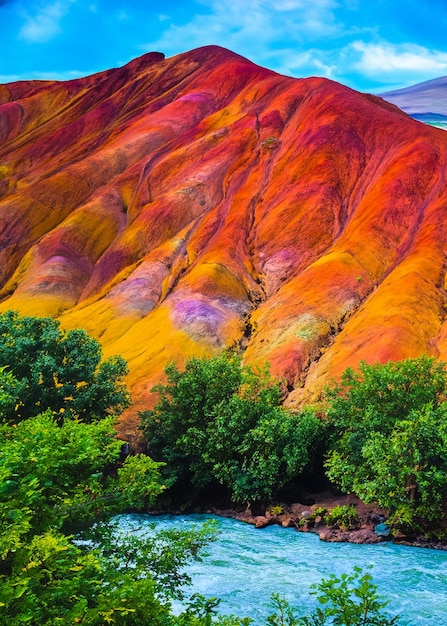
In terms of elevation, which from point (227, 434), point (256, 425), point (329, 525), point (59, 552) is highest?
point (59, 552)

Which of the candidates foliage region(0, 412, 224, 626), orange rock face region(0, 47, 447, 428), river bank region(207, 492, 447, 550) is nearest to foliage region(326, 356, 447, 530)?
river bank region(207, 492, 447, 550)

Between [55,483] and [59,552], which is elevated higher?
[55,483]

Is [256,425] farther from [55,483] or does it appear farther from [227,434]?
[55,483]

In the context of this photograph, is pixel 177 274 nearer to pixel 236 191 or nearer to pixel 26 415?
pixel 236 191

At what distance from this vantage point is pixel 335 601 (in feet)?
35.1

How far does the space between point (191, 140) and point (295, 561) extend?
90.6 m

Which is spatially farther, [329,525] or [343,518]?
[329,525]

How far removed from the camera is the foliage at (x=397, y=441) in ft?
114

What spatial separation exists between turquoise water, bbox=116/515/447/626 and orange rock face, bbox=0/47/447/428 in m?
21.1

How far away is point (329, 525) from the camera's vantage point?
39.1 metres

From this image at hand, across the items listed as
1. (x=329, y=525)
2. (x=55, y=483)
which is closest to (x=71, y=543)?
(x=55, y=483)

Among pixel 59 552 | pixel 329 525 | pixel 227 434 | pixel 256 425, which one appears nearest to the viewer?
pixel 59 552

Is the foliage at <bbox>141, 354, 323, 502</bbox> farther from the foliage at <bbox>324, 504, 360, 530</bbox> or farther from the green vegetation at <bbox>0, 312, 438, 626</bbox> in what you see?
the foliage at <bbox>324, 504, 360, 530</bbox>

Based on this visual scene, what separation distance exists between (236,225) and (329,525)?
182ft
